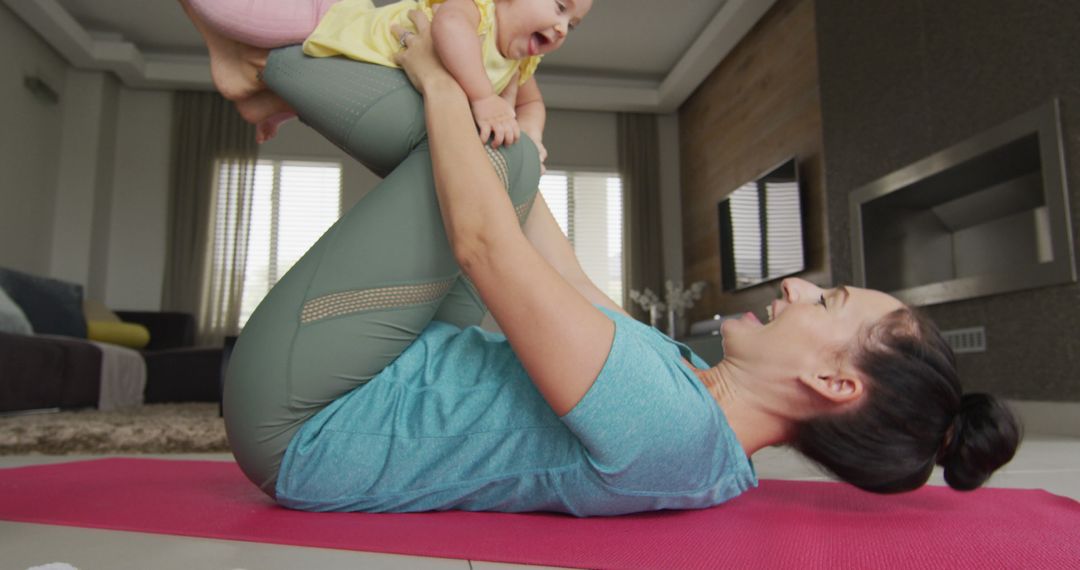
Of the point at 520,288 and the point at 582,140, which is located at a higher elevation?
the point at 582,140

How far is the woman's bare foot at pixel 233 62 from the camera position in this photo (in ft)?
3.99

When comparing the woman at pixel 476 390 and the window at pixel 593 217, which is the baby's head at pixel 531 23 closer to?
the woman at pixel 476 390

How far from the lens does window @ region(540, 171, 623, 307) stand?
6.78m

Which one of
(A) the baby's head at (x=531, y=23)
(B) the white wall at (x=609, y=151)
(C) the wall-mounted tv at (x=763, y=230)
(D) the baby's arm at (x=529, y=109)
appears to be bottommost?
(D) the baby's arm at (x=529, y=109)

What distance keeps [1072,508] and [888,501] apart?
0.28 metres

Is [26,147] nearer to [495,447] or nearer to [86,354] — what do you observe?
[86,354]

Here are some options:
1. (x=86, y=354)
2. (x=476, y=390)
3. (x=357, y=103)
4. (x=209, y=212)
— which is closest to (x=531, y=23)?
(x=357, y=103)

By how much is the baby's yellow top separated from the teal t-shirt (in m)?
0.46

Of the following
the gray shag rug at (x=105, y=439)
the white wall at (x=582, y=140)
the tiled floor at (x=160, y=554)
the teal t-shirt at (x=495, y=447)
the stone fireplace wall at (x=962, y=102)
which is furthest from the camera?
the white wall at (x=582, y=140)

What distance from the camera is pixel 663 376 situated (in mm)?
867

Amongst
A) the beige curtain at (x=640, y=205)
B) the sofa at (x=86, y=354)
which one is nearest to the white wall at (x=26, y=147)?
the sofa at (x=86, y=354)

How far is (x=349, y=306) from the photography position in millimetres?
980

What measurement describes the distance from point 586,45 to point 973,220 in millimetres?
3506

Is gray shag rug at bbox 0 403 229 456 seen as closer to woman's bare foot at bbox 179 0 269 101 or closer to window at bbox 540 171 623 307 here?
woman's bare foot at bbox 179 0 269 101
